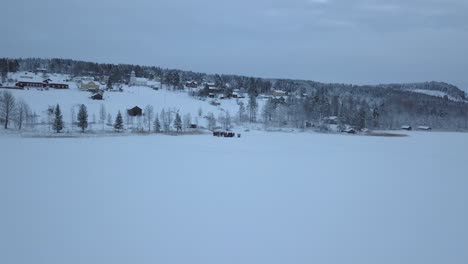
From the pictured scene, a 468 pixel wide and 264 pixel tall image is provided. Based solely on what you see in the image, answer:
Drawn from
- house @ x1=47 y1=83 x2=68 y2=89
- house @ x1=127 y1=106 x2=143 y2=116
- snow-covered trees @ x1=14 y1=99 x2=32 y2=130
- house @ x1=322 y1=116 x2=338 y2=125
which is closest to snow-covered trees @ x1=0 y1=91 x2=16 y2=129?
snow-covered trees @ x1=14 y1=99 x2=32 y2=130

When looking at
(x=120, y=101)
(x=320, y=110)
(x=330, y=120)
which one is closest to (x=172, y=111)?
(x=120, y=101)

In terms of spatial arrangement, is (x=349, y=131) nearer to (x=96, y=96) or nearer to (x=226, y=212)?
(x=96, y=96)

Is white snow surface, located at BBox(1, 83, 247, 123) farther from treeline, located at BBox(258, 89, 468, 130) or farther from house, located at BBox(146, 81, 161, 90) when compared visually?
treeline, located at BBox(258, 89, 468, 130)

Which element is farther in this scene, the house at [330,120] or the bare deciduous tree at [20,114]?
the house at [330,120]

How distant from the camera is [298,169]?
17469 millimetres

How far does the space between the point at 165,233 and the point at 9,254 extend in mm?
3154

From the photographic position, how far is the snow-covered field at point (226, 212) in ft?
24.8

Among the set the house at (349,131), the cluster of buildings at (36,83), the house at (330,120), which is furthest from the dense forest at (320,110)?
the cluster of buildings at (36,83)

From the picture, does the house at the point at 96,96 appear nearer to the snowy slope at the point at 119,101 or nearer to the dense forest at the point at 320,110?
the snowy slope at the point at 119,101

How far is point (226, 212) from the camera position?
1026 cm

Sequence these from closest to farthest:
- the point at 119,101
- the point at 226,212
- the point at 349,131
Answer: the point at 226,212
the point at 349,131
the point at 119,101

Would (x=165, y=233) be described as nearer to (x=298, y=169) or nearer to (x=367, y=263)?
(x=367, y=263)

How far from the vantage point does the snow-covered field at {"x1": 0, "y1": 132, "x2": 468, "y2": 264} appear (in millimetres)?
7559

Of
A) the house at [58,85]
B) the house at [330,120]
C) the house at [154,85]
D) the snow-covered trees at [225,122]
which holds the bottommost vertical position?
the snow-covered trees at [225,122]
